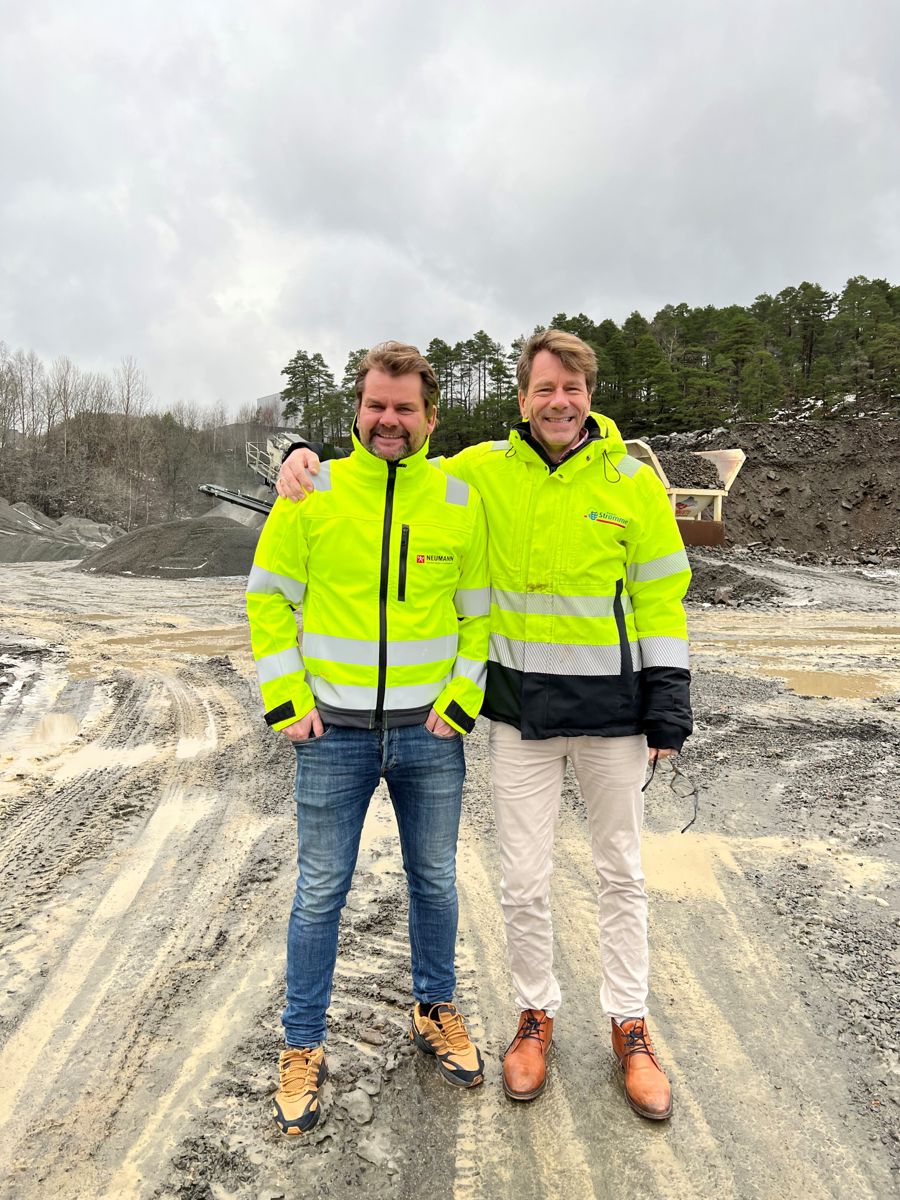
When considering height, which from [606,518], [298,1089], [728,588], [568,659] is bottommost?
[298,1089]

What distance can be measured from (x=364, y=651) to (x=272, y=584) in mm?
338

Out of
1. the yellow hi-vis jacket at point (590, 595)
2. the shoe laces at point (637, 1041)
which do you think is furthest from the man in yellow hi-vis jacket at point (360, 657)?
the shoe laces at point (637, 1041)

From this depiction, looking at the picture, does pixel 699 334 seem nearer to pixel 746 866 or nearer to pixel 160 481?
pixel 160 481

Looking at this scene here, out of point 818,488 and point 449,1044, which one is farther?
point 818,488

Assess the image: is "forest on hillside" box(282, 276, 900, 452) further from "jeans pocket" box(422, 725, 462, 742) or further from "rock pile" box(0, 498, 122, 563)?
"jeans pocket" box(422, 725, 462, 742)

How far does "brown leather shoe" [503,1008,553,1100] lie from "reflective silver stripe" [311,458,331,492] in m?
1.79

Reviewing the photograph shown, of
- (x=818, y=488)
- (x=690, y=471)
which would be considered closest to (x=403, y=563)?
(x=690, y=471)

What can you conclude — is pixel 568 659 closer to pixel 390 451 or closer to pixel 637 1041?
pixel 390 451

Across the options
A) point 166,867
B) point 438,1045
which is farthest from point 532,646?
point 166,867

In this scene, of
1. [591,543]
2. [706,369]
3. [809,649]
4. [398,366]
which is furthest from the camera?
[706,369]

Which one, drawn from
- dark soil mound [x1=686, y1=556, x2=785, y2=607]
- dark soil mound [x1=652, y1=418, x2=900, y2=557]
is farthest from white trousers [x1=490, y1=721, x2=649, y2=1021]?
dark soil mound [x1=652, y1=418, x2=900, y2=557]

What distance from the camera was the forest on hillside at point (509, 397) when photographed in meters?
38.2

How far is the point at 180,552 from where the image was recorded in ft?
71.9

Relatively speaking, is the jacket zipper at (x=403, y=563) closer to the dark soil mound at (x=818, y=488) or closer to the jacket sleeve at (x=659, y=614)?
the jacket sleeve at (x=659, y=614)
